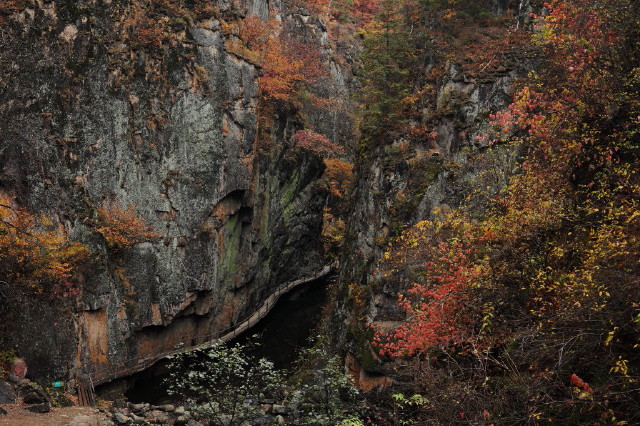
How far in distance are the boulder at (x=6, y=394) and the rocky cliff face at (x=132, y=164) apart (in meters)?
2.80

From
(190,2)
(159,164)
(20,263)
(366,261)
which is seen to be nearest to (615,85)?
(366,261)

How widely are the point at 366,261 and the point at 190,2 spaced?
16.7m

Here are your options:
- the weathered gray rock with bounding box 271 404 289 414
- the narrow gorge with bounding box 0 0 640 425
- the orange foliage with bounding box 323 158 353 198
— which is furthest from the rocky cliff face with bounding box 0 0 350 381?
the orange foliage with bounding box 323 158 353 198

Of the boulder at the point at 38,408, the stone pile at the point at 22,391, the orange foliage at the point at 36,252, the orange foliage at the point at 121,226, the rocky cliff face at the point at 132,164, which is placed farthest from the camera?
the orange foliage at the point at 121,226

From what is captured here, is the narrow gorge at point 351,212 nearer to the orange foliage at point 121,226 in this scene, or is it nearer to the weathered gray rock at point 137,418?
the orange foliage at point 121,226

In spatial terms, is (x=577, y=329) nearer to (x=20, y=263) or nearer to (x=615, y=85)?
(x=615, y=85)

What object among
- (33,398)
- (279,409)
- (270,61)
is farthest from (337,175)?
(33,398)

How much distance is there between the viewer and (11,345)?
15.8m

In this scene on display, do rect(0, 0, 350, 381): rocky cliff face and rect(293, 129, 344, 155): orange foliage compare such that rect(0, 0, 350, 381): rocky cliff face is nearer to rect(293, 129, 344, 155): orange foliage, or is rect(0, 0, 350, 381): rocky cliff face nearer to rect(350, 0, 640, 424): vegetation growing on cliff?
rect(293, 129, 344, 155): orange foliage

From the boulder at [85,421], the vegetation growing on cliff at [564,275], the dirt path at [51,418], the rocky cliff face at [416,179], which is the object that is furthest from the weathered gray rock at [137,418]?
the vegetation growing on cliff at [564,275]

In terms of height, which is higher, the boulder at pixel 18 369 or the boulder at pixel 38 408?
the boulder at pixel 38 408

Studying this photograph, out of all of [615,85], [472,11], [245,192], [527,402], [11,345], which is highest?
[472,11]

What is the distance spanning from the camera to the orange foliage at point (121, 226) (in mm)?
21062

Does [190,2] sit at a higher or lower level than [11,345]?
higher
